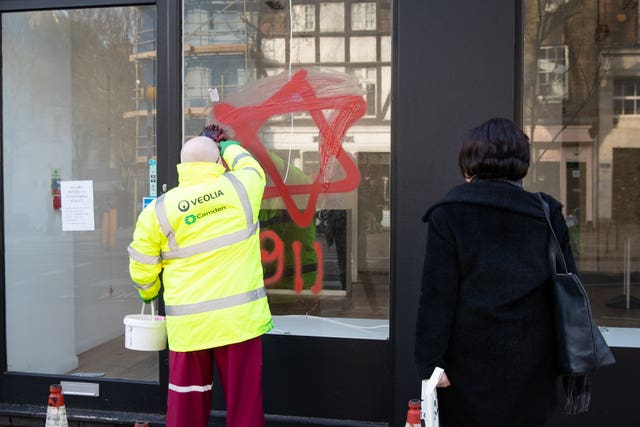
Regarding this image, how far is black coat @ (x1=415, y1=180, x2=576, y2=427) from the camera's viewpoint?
2227 millimetres

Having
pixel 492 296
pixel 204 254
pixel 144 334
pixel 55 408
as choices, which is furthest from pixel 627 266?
pixel 55 408

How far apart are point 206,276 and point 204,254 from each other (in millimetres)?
105

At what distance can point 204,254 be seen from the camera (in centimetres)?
304

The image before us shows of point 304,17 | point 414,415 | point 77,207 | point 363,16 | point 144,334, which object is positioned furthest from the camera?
point 77,207

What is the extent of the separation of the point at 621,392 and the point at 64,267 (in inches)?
155

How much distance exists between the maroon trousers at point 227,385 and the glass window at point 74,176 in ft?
4.66

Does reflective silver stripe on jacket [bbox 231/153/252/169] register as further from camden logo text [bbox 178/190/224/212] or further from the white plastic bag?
the white plastic bag

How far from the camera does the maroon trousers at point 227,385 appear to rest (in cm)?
312

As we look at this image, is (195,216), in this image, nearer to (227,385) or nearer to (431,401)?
(227,385)

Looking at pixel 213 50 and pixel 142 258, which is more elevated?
pixel 213 50

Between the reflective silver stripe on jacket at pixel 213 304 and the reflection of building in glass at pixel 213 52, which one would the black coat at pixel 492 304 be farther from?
the reflection of building in glass at pixel 213 52

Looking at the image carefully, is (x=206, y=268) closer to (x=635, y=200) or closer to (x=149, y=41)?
(x=149, y=41)

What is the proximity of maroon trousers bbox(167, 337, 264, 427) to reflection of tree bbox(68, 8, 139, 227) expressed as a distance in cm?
195

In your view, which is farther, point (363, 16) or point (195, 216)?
point (363, 16)
